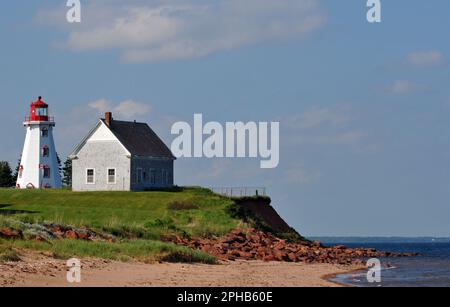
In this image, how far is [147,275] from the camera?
31.3 metres

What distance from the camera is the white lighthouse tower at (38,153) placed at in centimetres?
8919

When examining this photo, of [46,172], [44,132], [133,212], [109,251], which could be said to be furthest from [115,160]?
[109,251]

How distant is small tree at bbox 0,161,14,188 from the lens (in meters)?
108

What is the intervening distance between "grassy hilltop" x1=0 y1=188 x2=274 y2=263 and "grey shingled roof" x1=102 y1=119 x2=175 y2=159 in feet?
15.2

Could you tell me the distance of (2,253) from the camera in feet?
99.5

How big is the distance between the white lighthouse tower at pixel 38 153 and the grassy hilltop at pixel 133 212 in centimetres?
1095

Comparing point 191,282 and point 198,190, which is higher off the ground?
point 198,190

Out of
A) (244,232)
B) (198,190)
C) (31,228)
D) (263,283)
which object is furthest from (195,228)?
(263,283)

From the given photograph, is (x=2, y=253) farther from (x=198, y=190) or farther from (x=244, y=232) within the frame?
(x=198, y=190)

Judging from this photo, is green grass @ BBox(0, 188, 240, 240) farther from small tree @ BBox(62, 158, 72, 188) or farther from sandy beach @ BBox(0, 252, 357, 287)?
small tree @ BBox(62, 158, 72, 188)

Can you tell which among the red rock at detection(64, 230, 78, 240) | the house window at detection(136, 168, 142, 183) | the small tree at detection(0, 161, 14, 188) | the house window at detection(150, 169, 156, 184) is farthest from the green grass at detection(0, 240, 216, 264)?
the small tree at detection(0, 161, 14, 188)

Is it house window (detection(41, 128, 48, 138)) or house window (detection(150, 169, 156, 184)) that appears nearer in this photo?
house window (detection(150, 169, 156, 184))

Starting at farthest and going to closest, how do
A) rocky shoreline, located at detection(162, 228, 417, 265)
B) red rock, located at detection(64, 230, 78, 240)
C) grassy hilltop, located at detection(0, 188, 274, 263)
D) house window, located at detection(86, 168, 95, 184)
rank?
house window, located at detection(86, 168, 95, 184) → grassy hilltop, located at detection(0, 188, 274, 263) → rocky shoreline, located at detection(162, 228, 417, 265) → red rock, located at detection(64, 230, 78, 240)
